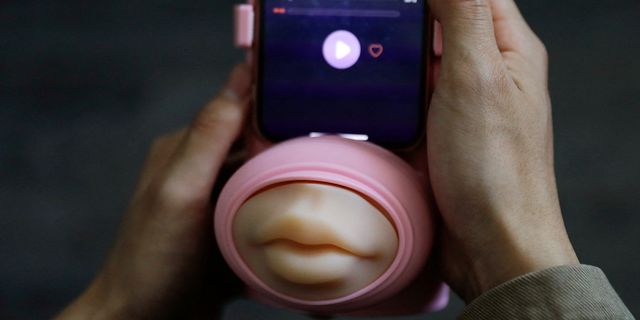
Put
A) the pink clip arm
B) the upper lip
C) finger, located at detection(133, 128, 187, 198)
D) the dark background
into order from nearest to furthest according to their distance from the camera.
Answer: the upper lip, the pink clip arm, finger, located at detection(133, 128, 187, 198), the dark background

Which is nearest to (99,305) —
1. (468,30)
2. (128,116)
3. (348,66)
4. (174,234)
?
(174,234)

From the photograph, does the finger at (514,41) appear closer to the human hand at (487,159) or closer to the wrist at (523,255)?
the human hand at (487,159)

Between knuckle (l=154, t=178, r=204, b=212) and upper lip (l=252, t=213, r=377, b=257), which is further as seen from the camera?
knuckle (l=154, t=178, r=204, b=212)

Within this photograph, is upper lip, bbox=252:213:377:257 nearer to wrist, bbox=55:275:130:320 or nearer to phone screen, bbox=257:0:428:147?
phone screen, bbox=257:0:428:147

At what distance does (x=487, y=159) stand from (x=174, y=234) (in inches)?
12.8

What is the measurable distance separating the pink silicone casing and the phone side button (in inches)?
5.3

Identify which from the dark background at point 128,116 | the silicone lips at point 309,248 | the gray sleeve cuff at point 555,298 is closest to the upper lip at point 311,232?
the silicone lips at point 309,248

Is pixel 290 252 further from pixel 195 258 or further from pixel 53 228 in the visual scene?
pixel 53 228

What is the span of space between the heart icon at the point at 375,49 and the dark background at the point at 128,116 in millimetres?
715

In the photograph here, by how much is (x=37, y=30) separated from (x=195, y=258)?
104cm

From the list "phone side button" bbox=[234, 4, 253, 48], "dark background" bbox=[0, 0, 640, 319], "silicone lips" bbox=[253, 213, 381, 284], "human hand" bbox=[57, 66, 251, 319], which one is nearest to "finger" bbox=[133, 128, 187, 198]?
"human hand" bbox=[57, 66, 251, 319]

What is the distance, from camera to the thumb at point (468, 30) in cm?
46

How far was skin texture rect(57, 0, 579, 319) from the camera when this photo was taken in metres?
0.46

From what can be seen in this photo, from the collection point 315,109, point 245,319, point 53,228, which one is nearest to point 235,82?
point 315,109
